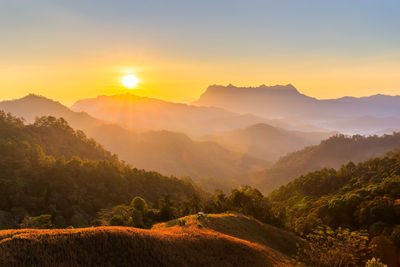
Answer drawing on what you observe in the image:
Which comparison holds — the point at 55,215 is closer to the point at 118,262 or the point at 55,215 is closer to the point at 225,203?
the point at 225,203

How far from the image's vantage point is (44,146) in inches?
4690

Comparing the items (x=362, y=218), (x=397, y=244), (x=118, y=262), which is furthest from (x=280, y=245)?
(x=118, y=262)

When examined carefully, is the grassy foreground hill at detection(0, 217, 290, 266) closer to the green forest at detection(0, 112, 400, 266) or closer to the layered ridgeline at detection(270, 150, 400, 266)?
the green forest at detection(0, 112, 400, 266)

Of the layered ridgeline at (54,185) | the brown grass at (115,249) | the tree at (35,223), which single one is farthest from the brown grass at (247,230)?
the layered ridgeline at (54,185)

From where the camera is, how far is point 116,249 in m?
17.1

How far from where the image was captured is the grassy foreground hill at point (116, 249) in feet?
46.2

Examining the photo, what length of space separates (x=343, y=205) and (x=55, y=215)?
236ft

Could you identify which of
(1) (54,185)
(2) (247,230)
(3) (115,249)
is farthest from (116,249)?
(1) (54,185)

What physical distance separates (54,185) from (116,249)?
69.1 meters

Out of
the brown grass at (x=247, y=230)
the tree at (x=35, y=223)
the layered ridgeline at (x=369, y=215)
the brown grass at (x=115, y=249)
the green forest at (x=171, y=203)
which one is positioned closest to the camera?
the brown grass at (x=115, y=249)

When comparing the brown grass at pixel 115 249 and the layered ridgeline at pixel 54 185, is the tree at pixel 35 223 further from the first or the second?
the brown grass at pixel 115 249

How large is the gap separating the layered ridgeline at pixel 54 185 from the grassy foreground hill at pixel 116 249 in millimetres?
33479

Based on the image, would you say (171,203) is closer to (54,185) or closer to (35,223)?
(35,223)

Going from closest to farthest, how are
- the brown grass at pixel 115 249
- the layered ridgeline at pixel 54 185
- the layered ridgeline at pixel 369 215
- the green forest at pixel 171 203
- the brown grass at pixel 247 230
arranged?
the brown grass at pixel 115 249
the brown grass at pixel 247 230
the green forest at pixel 171 203
the layered ridgeline at pixel 369 215
the layered ridgeline at pixel 54 185
